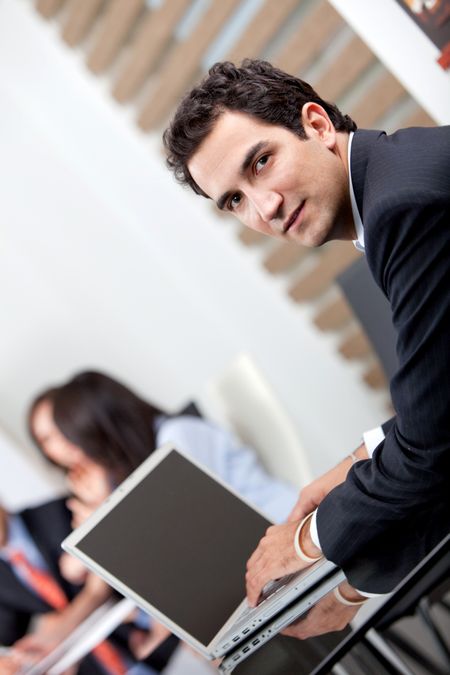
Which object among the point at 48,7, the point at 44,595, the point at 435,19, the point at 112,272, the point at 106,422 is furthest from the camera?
the point at 112,272

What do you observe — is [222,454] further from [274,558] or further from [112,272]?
[112,272]

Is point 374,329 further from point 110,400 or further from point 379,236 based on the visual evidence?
point 379,236

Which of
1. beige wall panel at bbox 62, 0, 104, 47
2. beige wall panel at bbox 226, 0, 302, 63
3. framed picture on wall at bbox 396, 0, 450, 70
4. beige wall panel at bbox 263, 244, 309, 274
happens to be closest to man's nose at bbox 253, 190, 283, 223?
framed picture on wall at bbox 396, 0, 450, 70

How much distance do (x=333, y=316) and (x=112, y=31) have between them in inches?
54.5

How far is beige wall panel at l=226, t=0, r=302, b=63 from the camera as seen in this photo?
94.3 inches

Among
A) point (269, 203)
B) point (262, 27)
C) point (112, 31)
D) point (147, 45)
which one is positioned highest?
point (112, 31)

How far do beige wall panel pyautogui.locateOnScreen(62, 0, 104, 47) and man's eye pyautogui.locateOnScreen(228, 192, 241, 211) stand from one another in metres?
2.08

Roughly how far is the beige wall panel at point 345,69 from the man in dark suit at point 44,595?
149 cm

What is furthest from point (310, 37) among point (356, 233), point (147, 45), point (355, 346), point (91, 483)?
point (91, 483)

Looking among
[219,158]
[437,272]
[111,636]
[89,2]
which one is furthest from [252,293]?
[437,272]

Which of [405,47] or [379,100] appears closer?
[405,47]

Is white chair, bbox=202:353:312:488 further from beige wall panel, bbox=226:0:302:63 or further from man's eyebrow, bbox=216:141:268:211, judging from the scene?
man's eyebrow, bbox=216:141:268:211

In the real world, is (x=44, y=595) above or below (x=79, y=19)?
below

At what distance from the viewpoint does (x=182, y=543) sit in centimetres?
124
